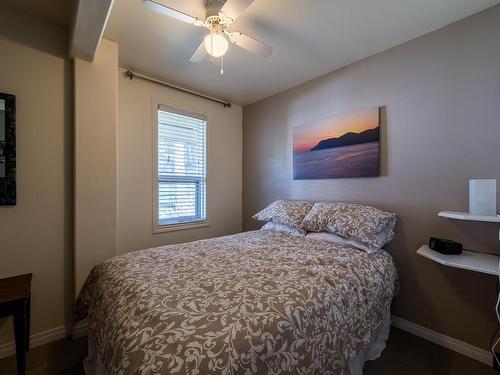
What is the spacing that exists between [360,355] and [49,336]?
2.35 m

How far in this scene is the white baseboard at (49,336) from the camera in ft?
5.62

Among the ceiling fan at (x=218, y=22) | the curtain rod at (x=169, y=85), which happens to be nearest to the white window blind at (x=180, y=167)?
the curtain rod at (x=169, y=85)

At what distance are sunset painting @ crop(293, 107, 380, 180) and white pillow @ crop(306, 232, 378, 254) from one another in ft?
2.27

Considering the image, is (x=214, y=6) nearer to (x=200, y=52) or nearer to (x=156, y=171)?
(x=200, y=52)

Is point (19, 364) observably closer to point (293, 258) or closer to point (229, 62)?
point (293, 258)

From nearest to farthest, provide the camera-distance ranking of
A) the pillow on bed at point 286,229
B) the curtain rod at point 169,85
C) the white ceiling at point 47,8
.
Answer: the white ceiling at point 47,8, the pillow on bed at point 286,229, the curtain rod at point 169,85

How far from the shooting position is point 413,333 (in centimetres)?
196

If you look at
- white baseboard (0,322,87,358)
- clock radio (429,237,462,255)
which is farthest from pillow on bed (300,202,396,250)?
white baseboard (0,322,87,358)

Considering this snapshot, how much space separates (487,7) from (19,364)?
12.7ft

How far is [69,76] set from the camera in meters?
1.95

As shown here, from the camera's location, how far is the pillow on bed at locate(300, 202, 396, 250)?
184 centimetres

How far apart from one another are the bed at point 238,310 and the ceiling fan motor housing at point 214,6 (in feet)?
5.58

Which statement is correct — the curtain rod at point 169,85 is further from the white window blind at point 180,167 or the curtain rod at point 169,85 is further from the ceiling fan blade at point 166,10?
the ceiling fan blade at point 166,10

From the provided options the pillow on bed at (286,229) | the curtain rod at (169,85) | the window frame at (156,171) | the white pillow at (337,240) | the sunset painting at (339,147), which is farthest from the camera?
the window frame at (156,171)
